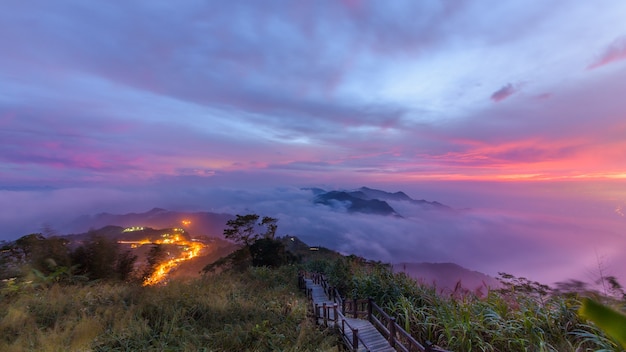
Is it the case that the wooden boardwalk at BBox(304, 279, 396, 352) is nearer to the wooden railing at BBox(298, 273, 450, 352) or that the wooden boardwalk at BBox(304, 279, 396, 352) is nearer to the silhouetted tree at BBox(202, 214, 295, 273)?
the wooden railing at BBox(298, 273, 450, 352)

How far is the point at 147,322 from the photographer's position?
812 cm

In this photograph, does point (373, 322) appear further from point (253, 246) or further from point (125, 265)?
point (253, 246)

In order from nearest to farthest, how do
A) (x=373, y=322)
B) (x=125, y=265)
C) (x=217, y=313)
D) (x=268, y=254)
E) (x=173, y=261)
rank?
1. (x=217, y=313)
2. (x=373, y=322)
3. (x=125, y=265)
4. (x=173, y=261)
5. (x=268, y=254)

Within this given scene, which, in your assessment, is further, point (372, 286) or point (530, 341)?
point (372, 286)

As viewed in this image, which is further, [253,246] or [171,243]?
[253,246]

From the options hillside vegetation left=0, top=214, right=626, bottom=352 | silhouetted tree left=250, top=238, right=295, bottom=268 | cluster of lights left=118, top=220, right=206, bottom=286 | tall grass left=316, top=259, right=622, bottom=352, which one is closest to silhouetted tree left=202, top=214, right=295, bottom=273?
silhouetted tree left=250, top=238, right=295, bottom=268

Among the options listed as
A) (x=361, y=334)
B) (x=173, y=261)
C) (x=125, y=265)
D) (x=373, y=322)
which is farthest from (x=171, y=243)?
(x=361, y=334)

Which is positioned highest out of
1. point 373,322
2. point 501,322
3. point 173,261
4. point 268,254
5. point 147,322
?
point 501,322

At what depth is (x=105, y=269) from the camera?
13.0 meters

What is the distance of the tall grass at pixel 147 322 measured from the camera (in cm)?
701

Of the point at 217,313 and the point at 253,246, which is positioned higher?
the point at 217,313

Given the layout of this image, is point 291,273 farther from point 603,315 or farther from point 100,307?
point 603,315

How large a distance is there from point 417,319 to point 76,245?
15.0m

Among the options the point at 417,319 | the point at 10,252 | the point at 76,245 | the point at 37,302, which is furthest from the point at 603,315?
the point at 10,252
